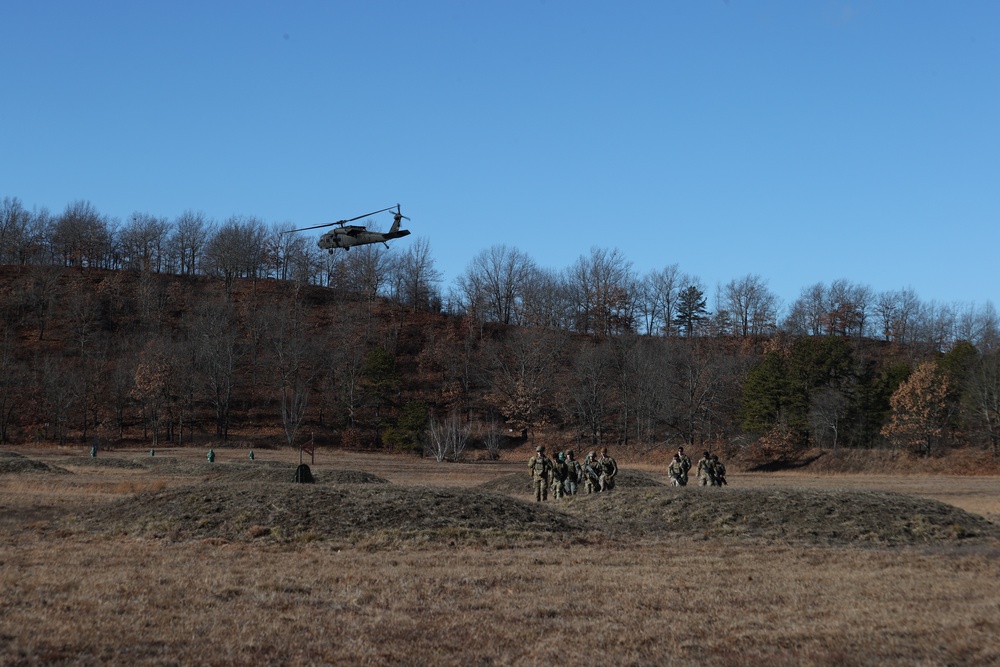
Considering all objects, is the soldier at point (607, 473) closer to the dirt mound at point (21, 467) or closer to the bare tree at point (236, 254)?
the dirt mound at point (21, 467)

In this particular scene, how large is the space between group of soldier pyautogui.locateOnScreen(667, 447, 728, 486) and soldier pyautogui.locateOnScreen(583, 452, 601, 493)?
12.4ft

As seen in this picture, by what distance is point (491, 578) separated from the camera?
1454cm

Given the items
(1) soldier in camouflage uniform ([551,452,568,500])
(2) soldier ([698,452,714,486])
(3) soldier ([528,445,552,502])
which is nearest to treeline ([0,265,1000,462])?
(2) soldier ([698,452,714,486])

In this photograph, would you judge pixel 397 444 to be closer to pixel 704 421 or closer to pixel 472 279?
pixel 704 421

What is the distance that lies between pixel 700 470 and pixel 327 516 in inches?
734

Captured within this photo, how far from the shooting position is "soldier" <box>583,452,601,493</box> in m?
30.2

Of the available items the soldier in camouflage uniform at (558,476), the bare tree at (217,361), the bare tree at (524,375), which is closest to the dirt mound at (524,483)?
the soldier in camouflage uniform at (558,476)

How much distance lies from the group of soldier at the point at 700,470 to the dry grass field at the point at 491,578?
739 cm

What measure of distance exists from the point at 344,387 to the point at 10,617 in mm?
82299

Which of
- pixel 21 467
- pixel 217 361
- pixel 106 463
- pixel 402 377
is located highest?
pixel 217 361

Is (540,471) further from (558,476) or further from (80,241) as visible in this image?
(80,241)

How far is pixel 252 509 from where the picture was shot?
67.2 ft

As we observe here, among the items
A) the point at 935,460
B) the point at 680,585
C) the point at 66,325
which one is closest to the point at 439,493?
the point at 680,585

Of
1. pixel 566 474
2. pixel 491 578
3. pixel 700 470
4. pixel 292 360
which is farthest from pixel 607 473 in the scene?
pixel 292 360
